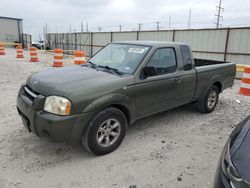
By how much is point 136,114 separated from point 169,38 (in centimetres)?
1222

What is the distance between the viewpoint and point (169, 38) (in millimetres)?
15180

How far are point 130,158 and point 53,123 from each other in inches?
52.4

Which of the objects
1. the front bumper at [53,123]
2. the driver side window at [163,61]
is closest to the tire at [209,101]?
the driver side window at [163,61]

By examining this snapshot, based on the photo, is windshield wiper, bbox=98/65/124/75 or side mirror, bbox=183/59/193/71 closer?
windshield wiper, bbox=98/65/124/75

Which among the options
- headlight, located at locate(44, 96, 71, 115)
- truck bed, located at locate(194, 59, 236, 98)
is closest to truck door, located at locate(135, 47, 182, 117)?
truck bed, located at locate(194, 59, 236, 98)

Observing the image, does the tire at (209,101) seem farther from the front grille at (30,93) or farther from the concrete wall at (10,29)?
the concrete wall at (10,29)

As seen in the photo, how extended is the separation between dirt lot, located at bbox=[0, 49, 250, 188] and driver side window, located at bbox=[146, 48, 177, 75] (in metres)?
1.23

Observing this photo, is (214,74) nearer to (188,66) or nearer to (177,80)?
(188,66)

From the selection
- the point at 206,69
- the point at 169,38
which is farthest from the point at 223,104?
the point at 169,38

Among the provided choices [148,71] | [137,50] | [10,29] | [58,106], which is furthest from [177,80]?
[10,29]

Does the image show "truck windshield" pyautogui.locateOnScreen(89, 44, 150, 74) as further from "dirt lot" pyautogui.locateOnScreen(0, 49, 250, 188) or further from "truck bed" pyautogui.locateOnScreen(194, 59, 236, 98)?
"truck bed" pyautogui.locateOnScreen(194, 59, 236, 98)

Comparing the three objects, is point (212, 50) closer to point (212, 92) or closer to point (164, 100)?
point (212, 92)

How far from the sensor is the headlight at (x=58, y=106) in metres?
3.09

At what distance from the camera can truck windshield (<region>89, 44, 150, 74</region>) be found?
4.02m
